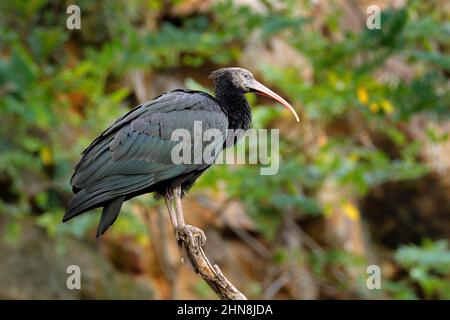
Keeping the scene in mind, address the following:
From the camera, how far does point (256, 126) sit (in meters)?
8.29

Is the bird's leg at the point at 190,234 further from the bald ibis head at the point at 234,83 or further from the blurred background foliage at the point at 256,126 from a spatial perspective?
the blurred background foliage at the point at 256,126

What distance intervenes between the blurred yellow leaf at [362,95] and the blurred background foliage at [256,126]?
4cm

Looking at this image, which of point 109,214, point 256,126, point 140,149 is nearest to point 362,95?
point 256,126

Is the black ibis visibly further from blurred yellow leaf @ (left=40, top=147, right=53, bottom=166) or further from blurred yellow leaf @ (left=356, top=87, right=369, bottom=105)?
blurred yellow leaf @ (left=40, top=147, right=53, bottom=166)

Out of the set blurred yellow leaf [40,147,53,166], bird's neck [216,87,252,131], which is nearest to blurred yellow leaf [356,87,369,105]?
bird's neck [216,87,252,131]

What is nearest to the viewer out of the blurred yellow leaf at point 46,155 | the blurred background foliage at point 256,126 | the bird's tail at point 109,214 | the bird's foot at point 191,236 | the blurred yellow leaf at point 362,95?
the bird's tail at point 109,214

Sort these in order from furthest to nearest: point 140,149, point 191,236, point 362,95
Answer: point 362,95 < point 140,149 < point 191,236

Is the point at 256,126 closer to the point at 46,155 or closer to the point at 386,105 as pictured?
the point at 386,105

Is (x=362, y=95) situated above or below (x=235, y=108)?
above

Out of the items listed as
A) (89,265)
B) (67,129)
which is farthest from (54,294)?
(67,129)

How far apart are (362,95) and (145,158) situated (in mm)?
4402

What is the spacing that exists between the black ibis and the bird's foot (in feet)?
0.10

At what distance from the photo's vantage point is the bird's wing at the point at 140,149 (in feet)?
15.6

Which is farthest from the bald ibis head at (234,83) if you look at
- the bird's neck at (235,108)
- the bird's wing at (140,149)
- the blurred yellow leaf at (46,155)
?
the blurred yellow leaf at (46,155)
